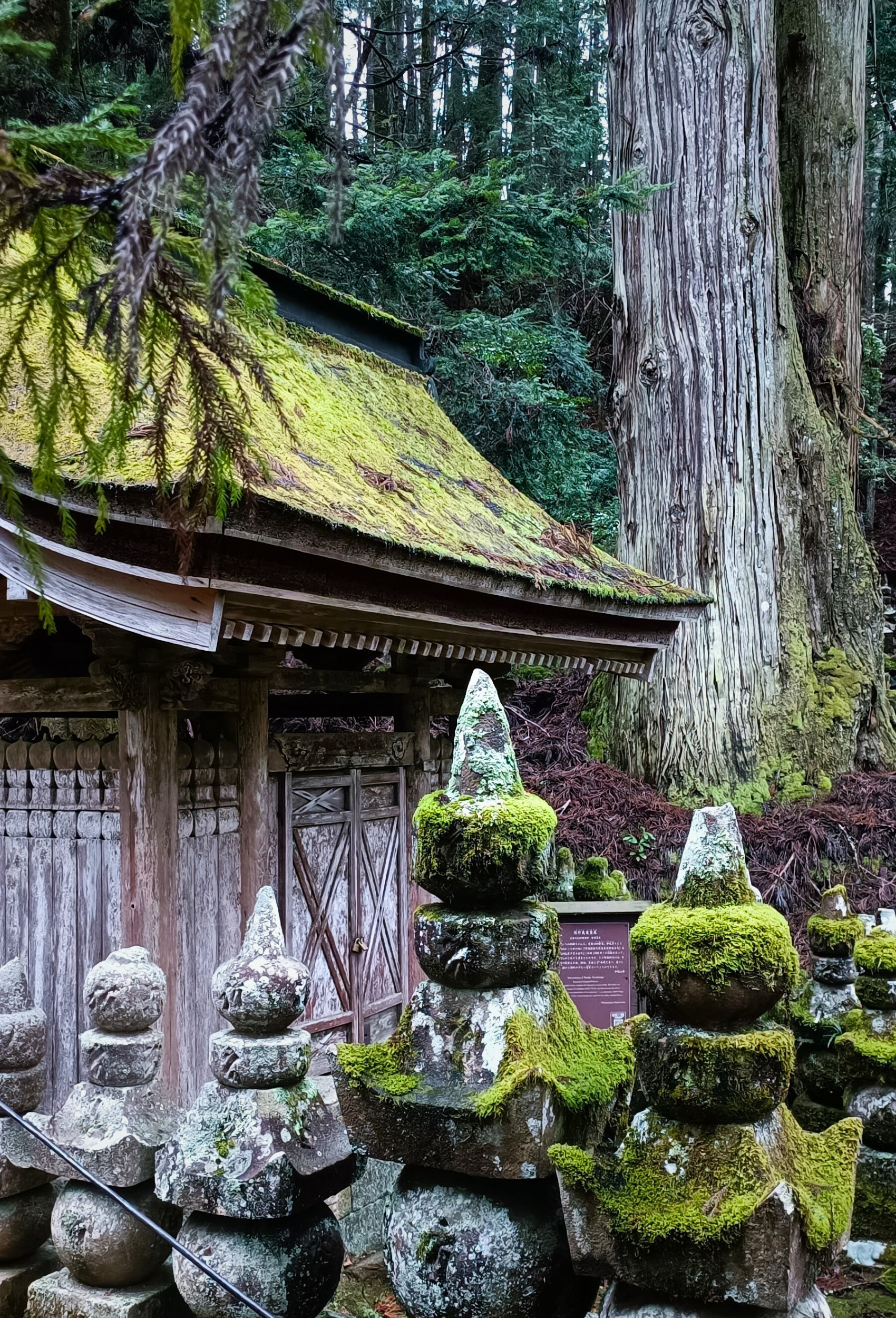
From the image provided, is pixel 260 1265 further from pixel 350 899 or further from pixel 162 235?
pixel 350 899

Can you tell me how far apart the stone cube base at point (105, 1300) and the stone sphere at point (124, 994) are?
61 cm

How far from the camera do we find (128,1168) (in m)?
2.41

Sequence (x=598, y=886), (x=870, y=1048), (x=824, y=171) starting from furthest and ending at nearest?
(x=824, y=171), (x=598, y=886), (x=870, y=1048)

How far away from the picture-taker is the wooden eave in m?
3.16

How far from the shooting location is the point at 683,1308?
6.13ft

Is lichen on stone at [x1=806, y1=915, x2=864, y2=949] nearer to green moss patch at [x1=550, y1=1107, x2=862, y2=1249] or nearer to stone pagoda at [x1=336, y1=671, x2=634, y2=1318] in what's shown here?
stone pagoda at [x1=336, y1=671, x2=634, y2=1318]

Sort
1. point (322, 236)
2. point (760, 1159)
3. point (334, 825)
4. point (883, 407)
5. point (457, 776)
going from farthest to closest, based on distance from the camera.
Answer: point (883, 407) → point (322, 236) → point (334, 825) → point (457, 776) → point (760, 1159)

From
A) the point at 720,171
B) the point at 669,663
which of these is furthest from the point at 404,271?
the point at 669,663

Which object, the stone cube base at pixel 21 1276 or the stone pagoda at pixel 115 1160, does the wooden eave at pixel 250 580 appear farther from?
the stone cube base at pixel 21 1276

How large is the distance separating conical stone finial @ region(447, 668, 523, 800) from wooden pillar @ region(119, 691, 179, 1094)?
2.18 metres

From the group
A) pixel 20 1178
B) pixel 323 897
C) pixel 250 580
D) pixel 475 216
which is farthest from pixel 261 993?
pixel 475 216

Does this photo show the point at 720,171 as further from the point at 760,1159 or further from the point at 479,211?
the point at 760,1159

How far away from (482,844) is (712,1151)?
2.45 ft

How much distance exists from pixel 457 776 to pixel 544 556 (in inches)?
131
